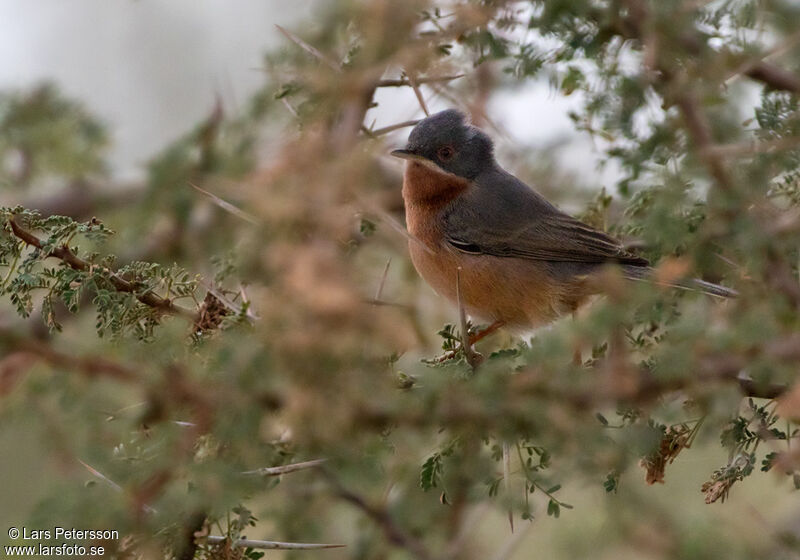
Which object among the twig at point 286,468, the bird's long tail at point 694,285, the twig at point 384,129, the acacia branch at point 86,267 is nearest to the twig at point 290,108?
the twig at point 384,129

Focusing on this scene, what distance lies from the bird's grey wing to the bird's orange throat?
0.09 metres

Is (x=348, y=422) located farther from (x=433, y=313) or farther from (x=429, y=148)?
(x=429, y=148)

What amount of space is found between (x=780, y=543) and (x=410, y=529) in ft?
3.06

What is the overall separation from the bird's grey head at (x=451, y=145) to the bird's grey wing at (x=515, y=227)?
0.15m

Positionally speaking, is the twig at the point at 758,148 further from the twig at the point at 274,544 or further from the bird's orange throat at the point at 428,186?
the bird's orange throat at the point at 428,186

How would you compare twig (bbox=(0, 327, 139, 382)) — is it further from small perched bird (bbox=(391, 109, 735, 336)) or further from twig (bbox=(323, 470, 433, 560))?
small perched bird (bbox=(391, 109, 735, 336))

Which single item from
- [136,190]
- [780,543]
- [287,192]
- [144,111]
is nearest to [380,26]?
[287,192]

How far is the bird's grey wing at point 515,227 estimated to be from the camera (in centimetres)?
480

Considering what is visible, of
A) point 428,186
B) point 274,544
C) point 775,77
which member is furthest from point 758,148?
point 428,186

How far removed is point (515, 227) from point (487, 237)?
0.57 feet

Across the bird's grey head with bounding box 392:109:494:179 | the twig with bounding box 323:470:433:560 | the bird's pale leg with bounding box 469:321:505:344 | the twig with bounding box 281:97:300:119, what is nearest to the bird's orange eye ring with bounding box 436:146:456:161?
the bird's grey head with bounding box 392:109:494:179

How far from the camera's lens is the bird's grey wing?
15.8 ft

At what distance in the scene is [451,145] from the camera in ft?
17.4

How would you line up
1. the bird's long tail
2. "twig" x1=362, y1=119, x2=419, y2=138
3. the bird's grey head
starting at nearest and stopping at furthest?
1. the bird's long tail
2. "twig" x1=362, y1=119, x2=419, y2=138
3. the bird's grey head
